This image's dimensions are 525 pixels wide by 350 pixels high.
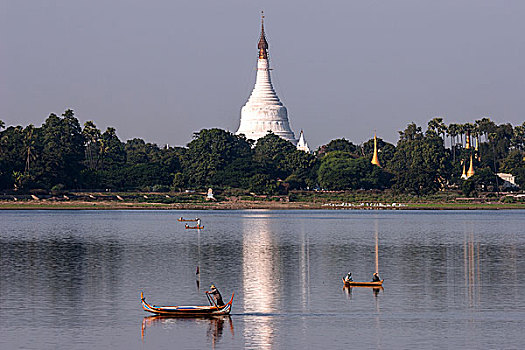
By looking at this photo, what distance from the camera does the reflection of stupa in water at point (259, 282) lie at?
1211 inches

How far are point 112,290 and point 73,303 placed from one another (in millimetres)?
3893

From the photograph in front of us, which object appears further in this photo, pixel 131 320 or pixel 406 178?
pixel 406 178

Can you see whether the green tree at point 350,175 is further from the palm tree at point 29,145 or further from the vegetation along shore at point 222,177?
the palm tree at point 29,145

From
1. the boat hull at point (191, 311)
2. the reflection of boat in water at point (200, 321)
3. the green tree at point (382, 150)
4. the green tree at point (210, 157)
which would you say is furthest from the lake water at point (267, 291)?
the green tree at point (382, 150)

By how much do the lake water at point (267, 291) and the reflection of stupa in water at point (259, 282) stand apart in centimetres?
7

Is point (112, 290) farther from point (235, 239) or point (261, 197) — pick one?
point (261, 197)

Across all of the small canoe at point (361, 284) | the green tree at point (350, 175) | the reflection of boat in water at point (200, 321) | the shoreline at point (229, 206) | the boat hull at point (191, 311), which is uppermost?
the green tree at point (350, 175)

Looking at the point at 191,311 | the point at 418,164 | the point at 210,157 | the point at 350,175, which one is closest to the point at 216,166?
the point at 210,157

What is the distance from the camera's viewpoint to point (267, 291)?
133 ft

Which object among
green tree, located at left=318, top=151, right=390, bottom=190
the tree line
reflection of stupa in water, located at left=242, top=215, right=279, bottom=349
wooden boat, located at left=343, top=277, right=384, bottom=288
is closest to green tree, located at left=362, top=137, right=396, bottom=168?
the tree line

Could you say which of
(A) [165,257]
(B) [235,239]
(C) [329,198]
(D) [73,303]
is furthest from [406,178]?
(D) [73,303]

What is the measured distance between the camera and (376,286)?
41469 millimetres

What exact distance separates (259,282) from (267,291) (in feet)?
10.4

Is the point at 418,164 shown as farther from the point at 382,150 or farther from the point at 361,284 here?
the point at 361,284
